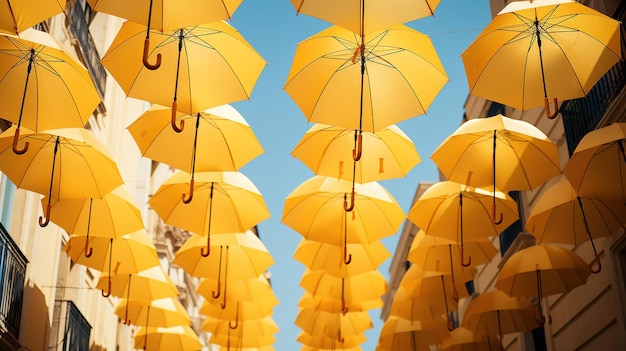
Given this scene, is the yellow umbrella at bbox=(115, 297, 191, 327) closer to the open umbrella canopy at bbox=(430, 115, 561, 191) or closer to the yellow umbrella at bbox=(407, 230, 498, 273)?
the yellow umbrella at bbox=(407, 230, 498, 273)

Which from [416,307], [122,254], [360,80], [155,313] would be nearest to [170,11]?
[360,80]

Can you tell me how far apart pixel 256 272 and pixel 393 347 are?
504 centimetres

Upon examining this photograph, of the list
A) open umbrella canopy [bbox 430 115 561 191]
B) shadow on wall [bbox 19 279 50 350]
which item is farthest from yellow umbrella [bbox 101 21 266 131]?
shadow on wall [bbox 19 279 50 350]

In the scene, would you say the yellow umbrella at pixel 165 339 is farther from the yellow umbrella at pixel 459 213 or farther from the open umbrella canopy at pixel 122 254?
the yellow umbrella at pixel 459 213

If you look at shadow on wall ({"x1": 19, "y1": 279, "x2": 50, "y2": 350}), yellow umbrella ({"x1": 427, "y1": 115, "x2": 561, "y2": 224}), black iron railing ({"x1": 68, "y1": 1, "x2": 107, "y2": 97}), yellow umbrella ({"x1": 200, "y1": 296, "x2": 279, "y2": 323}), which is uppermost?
black iron railing ({"x1": 68, "y1": 1, "x2": 107, "y2": 97})

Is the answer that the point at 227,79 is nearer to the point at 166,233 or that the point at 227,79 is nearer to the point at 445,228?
the point at 445,228

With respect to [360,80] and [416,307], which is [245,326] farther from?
[360,80]

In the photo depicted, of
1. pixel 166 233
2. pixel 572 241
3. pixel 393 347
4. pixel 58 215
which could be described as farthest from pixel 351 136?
pixel 166 233

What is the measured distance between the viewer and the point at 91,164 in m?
12.3

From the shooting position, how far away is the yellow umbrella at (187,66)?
1085cm

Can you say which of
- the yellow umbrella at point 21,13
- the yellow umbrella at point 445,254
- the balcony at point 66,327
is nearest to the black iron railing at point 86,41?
the balcony at point 66,327

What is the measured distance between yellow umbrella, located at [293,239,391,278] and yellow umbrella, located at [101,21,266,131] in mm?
6272

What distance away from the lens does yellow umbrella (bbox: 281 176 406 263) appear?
586 inches

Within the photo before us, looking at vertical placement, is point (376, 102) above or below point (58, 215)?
above
